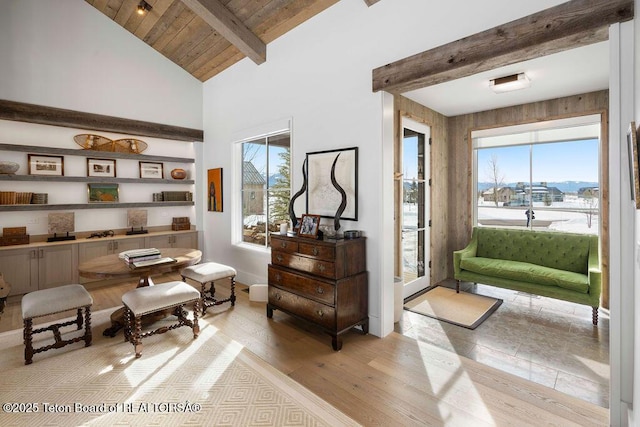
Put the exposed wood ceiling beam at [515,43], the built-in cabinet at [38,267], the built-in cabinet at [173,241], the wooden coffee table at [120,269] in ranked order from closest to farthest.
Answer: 1. the exposed wood ceiling beam at [515,43]
2. the wooden coffee table at [120,269]
3. the built-in cabinet at [38,267]
4. the built-in cabinet at [173,241]

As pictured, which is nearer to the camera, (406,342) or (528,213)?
(406,342)

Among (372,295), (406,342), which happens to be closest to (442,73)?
(372,295)

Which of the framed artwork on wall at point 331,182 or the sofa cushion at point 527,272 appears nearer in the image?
the framed artwork on wall at point 331,182

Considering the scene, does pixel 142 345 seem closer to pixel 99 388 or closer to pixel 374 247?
pixel 99 388

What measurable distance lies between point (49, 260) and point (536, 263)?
22.0 feet

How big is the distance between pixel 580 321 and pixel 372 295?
2383mm

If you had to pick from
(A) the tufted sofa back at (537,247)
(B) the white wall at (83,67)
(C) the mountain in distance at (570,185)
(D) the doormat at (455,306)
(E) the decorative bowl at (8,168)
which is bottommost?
(D) the doormat at (455,306)

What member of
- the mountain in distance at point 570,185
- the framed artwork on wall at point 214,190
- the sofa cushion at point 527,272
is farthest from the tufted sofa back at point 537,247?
the framed artwork on wall at point 214,190

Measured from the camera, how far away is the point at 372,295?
312 cm

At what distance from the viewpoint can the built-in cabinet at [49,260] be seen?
13.1 ft

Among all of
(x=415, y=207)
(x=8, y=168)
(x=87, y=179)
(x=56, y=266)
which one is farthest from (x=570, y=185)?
(x=8, y=168)

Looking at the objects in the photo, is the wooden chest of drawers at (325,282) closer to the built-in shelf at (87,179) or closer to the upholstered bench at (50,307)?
the upholstered bench at (50,307)

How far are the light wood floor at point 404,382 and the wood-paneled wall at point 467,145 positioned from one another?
8.03 ft

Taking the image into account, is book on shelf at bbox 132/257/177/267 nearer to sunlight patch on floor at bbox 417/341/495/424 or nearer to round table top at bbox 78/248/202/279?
round table top at bbox 78/248/202/279
